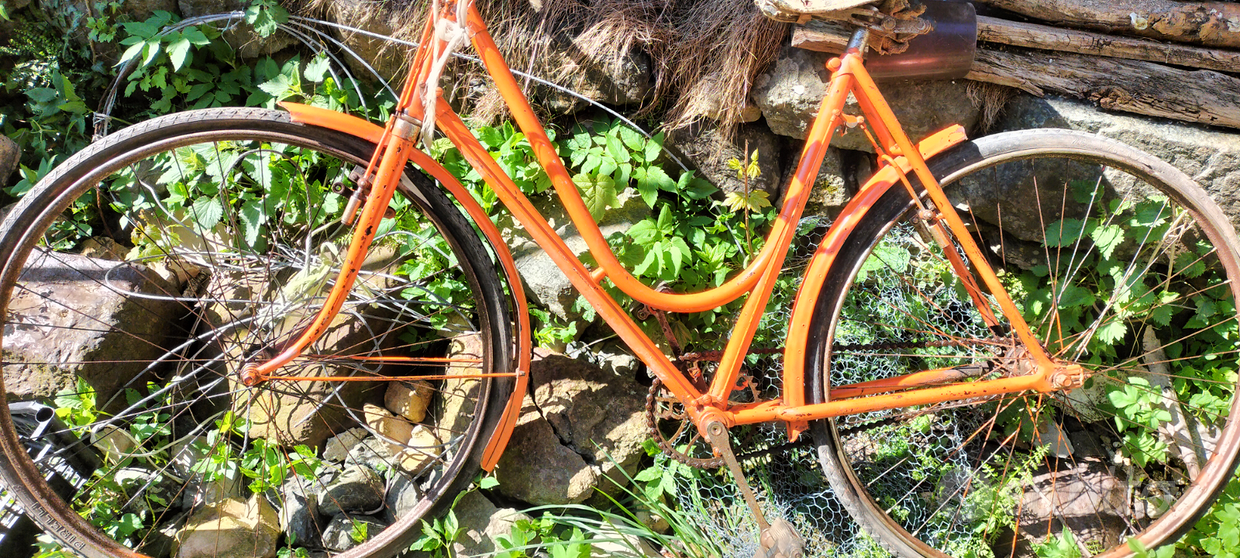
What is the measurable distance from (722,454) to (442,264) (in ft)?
4.19

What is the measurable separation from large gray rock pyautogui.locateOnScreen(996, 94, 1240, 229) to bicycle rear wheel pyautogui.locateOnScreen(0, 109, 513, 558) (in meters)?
2.09

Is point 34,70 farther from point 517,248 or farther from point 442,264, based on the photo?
point 517,248

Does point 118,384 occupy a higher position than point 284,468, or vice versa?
point 118,384

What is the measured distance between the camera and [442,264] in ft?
9.20

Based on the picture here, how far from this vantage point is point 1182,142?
8.25 ft

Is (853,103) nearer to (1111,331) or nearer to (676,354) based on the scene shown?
(676,354)

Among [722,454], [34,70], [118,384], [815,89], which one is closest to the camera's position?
[722,454]

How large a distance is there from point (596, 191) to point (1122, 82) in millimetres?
1874

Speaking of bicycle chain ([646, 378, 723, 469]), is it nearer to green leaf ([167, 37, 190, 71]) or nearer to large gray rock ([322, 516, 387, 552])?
large gray rock ([322, 516, 387, 552])

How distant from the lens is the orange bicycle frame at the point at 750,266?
200 cm

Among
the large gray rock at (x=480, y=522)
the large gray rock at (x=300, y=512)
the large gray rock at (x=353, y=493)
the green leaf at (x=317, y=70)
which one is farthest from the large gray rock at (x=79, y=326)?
the large gray rock at (x=480, y=522)

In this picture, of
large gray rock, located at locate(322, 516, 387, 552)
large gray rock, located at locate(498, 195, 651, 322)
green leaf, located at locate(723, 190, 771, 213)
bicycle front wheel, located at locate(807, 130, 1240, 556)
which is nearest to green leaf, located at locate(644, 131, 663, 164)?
large gray rock, located at locate(498, 195, 651, 322)

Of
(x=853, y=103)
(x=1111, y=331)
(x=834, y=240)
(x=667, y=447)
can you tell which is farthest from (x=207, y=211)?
(x=1111, y=331)

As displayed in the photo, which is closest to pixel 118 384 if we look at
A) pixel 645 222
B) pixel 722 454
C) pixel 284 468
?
pixel 284 468
